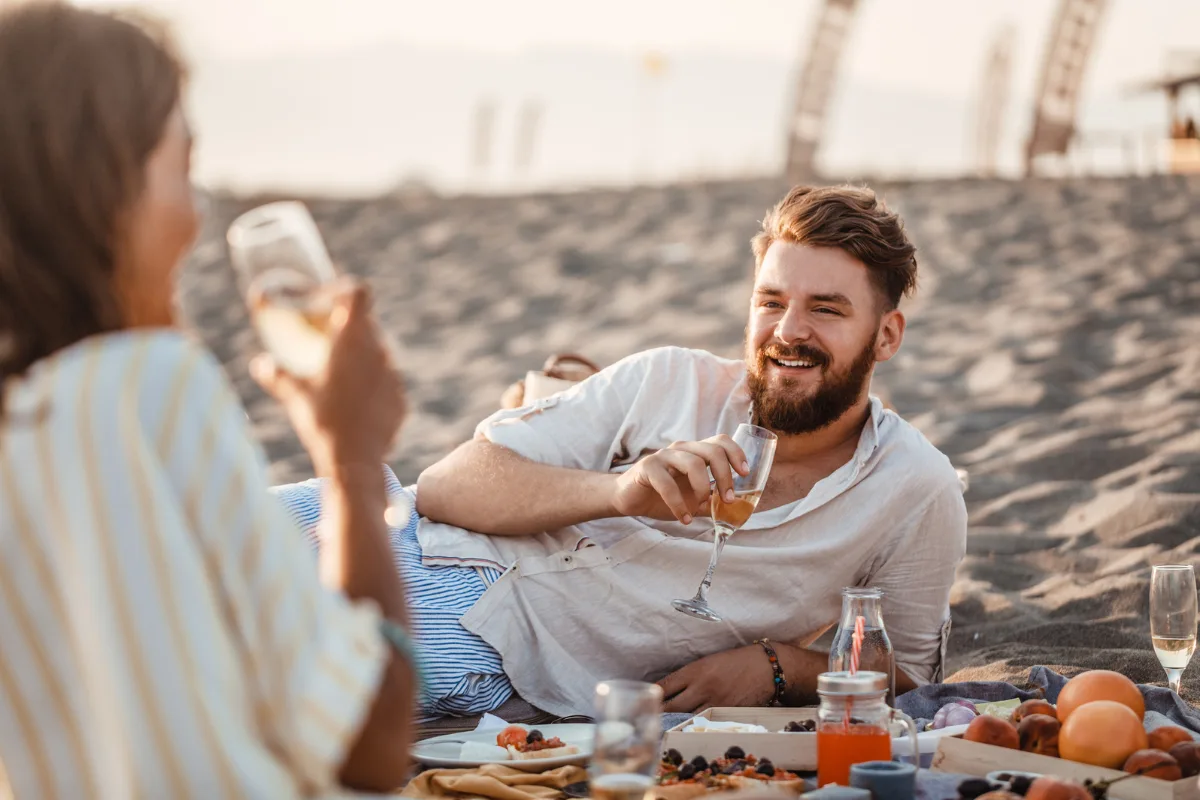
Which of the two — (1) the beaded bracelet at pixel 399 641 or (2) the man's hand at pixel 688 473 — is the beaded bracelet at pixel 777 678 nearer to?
(2) the man's hand at pixel 688 473

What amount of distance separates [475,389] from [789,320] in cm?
817

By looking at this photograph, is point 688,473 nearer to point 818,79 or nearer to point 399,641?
point 399,641

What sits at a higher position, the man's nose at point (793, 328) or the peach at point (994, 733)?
the man's nose at point (793, 328)

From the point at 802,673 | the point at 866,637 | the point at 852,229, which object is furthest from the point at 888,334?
the point at 866,637

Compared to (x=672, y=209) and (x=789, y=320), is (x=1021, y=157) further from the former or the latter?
(x=789, y=320)

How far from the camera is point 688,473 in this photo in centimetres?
330

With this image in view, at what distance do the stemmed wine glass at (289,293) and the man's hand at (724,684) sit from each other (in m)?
2.22

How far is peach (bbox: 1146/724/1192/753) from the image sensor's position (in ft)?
9.10

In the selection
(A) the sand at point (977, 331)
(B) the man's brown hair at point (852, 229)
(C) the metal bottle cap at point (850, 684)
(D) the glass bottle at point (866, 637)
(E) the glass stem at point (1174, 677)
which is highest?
(B) the man's brown hair at point (852, 229)

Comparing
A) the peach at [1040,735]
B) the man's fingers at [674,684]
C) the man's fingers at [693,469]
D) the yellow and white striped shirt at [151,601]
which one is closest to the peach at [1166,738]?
the peach at [1040,735]

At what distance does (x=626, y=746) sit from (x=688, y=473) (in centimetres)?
126

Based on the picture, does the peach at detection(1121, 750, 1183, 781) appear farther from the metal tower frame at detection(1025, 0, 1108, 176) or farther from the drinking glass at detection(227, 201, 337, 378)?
the metal tower frame at detection(1025, 0, 1108, 176)

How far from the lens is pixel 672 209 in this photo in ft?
53.8

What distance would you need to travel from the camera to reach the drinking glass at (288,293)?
74.8 inches
